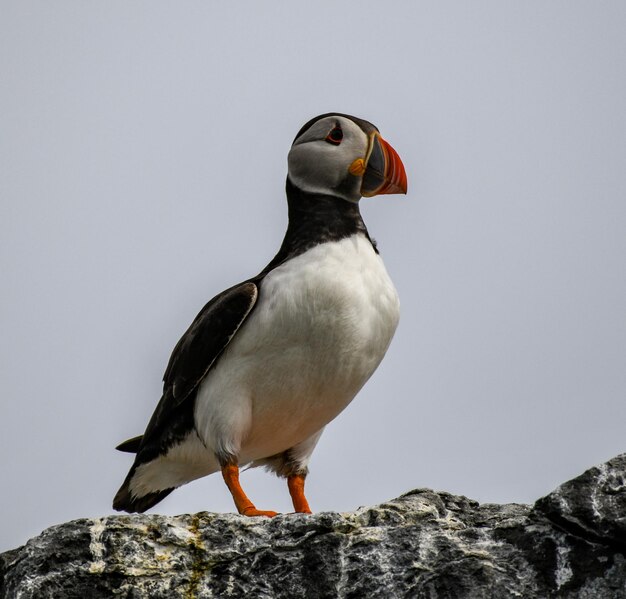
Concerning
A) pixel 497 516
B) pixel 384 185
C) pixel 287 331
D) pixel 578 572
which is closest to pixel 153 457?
pixel 287 331

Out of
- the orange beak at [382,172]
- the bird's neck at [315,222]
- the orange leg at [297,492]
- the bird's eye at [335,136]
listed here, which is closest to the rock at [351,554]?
the orange leg at [297,492]

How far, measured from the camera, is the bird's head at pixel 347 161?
29.0ft

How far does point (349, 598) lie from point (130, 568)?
114 cm

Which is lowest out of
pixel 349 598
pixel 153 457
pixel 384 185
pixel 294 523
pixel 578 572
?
pixel 578 572

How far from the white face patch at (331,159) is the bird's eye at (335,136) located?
0.02 m

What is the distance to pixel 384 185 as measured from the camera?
8844 millimetres

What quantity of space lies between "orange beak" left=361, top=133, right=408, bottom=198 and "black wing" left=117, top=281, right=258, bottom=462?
1.21 m

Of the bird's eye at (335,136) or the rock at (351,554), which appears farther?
the bird's eye at (335,136)

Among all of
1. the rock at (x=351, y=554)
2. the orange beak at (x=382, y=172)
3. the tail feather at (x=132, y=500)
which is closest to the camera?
the rock at (x=351, y=554)

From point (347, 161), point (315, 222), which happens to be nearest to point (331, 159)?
point (347, 161)

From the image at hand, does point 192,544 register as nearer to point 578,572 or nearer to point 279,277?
point 578,572

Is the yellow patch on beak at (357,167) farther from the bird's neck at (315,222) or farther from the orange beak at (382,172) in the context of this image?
the bird's neck at (315,222)

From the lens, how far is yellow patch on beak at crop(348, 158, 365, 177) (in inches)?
348

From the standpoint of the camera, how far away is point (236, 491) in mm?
8125
